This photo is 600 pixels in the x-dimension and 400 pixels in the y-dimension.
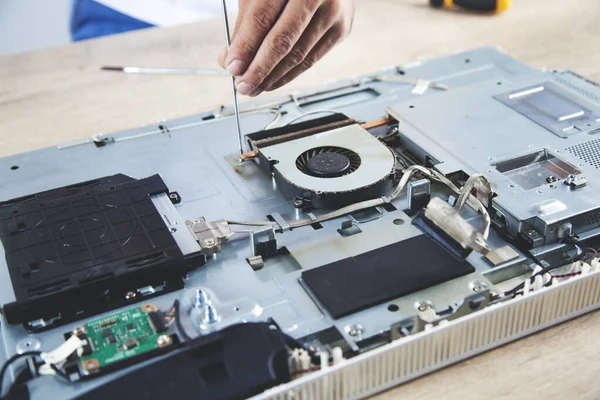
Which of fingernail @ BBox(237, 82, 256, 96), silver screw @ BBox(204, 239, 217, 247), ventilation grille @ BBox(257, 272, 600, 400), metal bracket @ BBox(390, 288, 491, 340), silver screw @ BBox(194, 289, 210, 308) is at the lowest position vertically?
ventilation grille @ BBox(257, 272, 600, 400)

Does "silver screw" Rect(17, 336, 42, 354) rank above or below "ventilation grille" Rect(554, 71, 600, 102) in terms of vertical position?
below

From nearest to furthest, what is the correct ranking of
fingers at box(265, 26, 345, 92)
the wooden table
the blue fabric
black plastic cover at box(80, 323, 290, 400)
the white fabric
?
black plastic cover at box(80, 323, 290, 400) → fingers at box(265, 26, 345, 92) → the wooden table → the blue fabric → the white fabric

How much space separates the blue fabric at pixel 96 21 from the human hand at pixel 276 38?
157 centimetres

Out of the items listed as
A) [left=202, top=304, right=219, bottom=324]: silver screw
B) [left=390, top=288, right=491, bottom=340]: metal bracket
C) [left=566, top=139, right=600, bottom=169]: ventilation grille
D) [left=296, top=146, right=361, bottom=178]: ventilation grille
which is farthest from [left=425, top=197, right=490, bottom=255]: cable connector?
[left=202, top=304, right=219, bottom=324]: silver screw

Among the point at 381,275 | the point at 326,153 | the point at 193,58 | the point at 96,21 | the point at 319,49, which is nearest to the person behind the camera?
the point at 381,275

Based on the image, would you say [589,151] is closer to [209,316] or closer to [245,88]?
[245,88]

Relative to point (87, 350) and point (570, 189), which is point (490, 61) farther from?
point (87, 350)

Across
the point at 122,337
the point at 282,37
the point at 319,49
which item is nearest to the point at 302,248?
the point at 122,337

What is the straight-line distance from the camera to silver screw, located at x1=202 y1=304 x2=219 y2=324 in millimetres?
1455

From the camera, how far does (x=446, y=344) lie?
1428 millimetres

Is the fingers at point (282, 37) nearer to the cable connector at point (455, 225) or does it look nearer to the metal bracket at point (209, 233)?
the metal bracket at point (209, 233)

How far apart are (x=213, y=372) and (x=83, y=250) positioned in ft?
1.44

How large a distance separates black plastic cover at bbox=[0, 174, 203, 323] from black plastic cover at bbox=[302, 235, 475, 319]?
1.01 feet

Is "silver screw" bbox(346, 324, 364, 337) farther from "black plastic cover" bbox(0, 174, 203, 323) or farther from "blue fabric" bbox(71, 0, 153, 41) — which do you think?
"blue fabric" bbox(71, 0, 153, 41)
